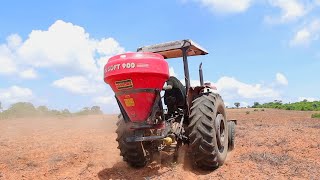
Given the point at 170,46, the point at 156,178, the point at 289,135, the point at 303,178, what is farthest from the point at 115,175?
the point at 289,135

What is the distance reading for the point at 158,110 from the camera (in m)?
5.87

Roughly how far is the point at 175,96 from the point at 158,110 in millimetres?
→ 914

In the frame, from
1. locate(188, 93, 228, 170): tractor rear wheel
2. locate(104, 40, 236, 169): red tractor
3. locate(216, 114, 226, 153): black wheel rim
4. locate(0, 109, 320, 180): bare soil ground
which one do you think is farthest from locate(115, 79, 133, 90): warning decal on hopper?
locate(216, 114, 226, 153): black wheel rim

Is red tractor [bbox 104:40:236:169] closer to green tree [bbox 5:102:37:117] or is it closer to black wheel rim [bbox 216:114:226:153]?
black wheel rim [bbox 216:114:226:153]

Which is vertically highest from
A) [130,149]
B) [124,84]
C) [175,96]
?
[124,84]

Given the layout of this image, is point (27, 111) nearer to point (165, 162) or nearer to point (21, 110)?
point (21, 110)

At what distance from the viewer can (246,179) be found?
5.32 m

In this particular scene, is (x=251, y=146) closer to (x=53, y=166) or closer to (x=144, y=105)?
(x=144, y=105)

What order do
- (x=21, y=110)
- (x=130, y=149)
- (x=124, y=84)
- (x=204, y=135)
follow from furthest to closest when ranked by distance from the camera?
(x=21, y=110) → (x=130, y=149) → (x=204, y=135) → (x=124, y=84)

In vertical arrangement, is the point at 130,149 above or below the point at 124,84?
below

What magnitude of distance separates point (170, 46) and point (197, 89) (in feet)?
3.40

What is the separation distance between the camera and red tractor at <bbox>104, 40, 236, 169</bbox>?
213 inches

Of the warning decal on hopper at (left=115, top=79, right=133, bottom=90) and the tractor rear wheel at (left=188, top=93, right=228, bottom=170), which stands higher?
the warning decal on hopper at (left=115, top=79, right=133, bottom=90)

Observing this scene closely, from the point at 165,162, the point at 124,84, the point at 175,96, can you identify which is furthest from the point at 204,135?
the point at 124,84
